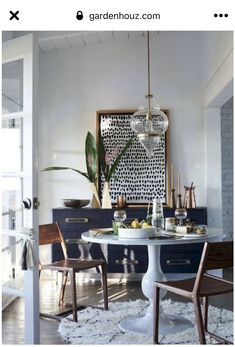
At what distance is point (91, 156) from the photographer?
14.9 ft

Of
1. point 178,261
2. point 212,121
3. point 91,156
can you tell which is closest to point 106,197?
point 91,156

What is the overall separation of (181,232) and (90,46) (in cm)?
289

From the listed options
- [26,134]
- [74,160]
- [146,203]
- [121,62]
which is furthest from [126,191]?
[26,134]

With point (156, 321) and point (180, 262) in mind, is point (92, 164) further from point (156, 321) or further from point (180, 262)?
point (156, 321)

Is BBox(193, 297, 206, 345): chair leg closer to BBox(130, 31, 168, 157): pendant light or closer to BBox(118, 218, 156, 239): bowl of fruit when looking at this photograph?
BBox(118, 218, 156, 239): bowl of fruit

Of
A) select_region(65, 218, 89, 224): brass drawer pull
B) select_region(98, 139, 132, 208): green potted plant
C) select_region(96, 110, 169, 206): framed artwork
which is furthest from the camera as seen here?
select_region(96, 110, 169, 206): framed artwork

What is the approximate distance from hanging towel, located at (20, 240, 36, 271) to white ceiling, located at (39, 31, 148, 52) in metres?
2.66

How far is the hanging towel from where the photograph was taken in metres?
2.22

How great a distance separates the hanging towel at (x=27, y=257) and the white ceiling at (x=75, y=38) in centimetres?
266

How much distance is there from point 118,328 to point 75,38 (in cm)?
312

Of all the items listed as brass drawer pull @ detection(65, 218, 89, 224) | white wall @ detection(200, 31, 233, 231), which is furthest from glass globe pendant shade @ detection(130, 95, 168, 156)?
brass drawer pull @ detection(65, 218, 89, 224)
